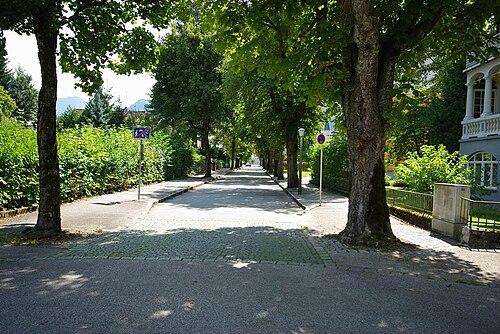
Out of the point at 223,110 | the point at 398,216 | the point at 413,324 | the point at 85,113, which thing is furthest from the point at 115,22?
the point at 85,113

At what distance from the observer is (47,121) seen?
8320 millimetres

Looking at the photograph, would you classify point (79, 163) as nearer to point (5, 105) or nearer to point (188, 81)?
point (188, 81)

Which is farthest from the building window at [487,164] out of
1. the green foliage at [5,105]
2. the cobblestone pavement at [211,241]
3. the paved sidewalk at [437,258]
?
the green foliage at [5,105]

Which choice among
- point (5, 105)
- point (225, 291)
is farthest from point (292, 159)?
point (5, 105)

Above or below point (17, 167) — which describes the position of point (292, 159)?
above

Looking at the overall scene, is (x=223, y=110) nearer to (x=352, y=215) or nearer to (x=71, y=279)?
(x=352, y=215)

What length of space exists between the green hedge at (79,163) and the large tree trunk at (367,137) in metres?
8.67

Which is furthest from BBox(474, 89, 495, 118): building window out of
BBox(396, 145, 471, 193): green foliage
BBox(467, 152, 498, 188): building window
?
BBox(396, 145, 471, 193): green foliage

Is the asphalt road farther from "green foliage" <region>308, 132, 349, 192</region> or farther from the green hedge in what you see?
"green foliage" <region>308, 132, 349, 192</region>

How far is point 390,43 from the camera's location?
28.5 feet

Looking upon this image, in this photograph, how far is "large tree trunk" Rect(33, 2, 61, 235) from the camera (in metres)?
8.33

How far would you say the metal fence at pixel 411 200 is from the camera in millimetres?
11555

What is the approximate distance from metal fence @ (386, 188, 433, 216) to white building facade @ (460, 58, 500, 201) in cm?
599

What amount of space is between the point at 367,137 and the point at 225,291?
188 inches
